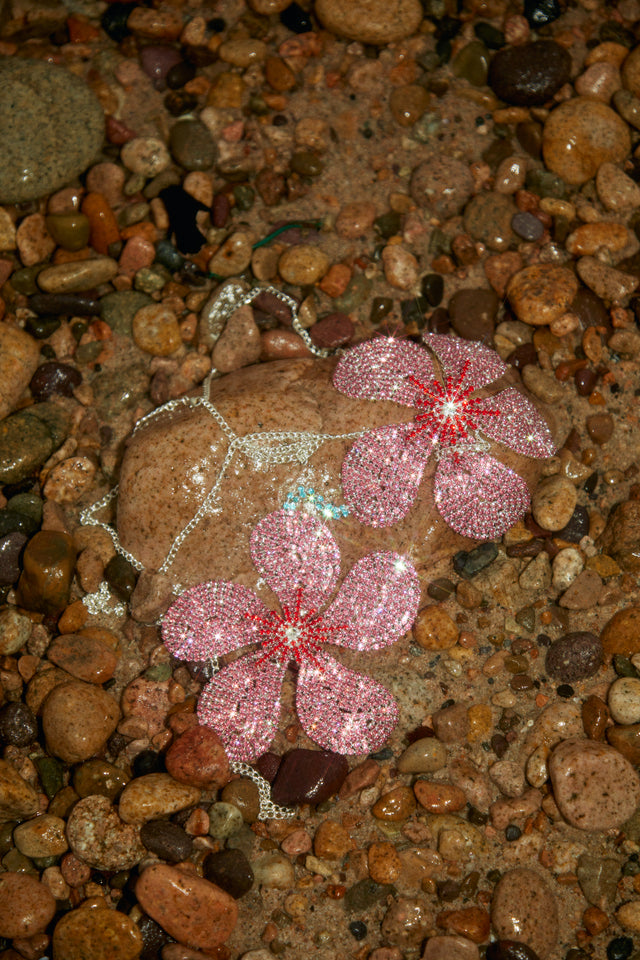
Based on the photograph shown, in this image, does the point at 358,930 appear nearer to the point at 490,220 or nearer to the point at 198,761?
the point at 198,761

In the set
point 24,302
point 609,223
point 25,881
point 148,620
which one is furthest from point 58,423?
point 609,223

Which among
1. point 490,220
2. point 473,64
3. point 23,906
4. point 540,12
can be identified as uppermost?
point 540,12

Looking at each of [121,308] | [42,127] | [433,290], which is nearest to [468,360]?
[433,290]

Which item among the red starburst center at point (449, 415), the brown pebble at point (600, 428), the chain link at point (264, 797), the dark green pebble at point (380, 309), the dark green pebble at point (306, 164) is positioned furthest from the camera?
the dark green pebble at point (306, 164)

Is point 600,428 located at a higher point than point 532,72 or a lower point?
lower

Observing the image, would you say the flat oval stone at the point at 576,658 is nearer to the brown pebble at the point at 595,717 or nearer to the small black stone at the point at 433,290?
the brown pebble at the point at 595,717

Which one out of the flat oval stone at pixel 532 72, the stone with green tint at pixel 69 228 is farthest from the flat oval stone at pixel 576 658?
Answer: the stone with green tint at pixel 69 228

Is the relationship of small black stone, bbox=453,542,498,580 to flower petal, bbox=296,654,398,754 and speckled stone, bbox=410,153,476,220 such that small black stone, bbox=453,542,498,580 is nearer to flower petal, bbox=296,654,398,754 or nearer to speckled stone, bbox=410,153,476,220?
flower petal, bbox=296,654,398,754
